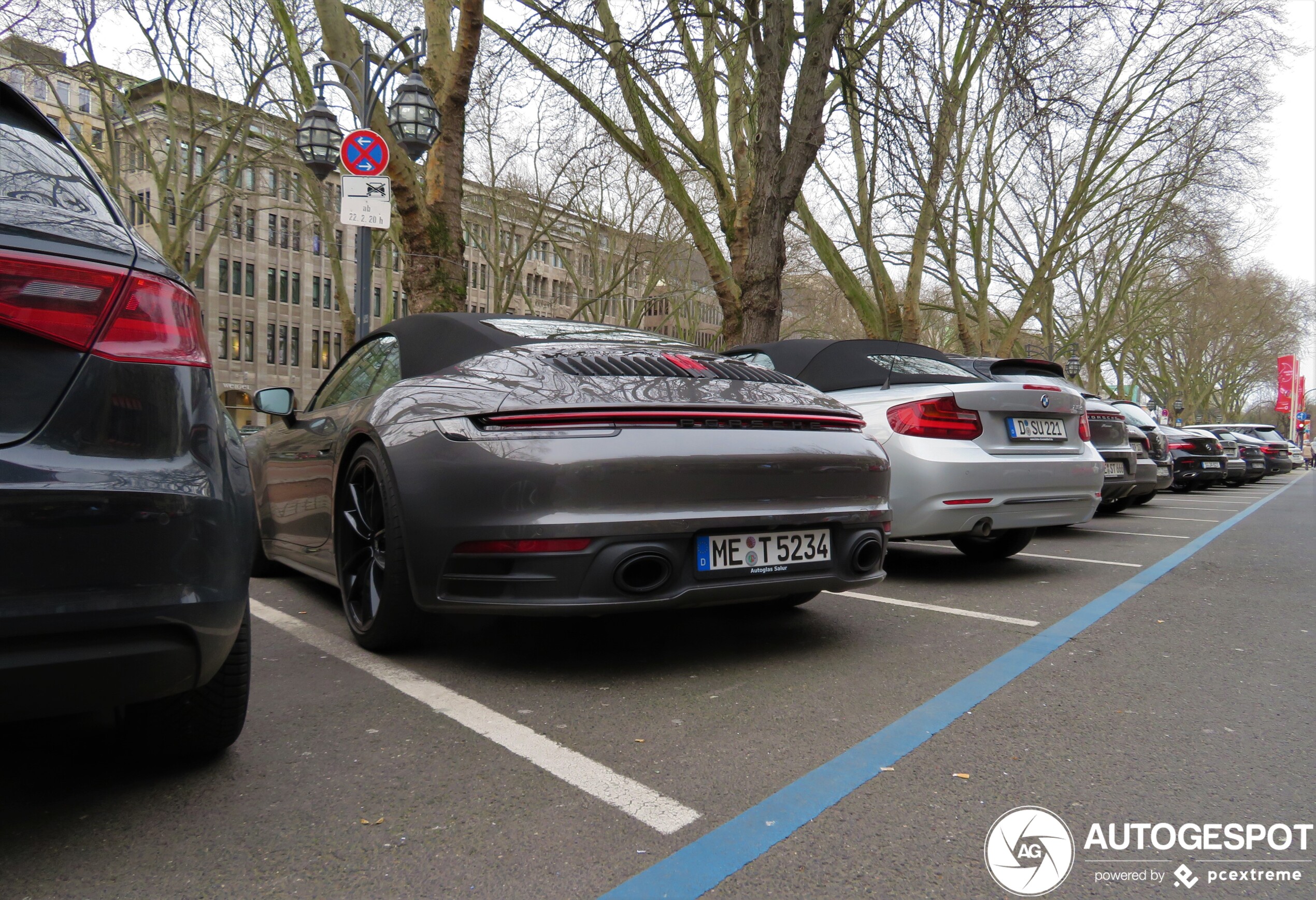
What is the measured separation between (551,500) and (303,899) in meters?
1.46

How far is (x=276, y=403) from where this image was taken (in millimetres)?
4797

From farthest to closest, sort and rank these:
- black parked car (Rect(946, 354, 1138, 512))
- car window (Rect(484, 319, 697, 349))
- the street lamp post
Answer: the street lamp post < black parked car (Rect(946, 354, 1138, 512)) < car window (Rect(484, 319, 697, 349))

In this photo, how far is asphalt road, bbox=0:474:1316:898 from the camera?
6.73 feet

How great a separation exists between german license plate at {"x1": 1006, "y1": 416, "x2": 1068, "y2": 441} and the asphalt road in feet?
4.76

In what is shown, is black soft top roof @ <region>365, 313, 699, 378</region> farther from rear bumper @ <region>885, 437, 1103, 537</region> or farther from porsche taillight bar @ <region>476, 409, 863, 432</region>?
rear bumper @ <region>885, 437, 1103, 537</region>

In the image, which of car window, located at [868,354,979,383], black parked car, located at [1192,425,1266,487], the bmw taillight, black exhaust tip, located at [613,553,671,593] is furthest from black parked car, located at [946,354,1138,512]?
black parked car, located at [1192,425,1266,487]

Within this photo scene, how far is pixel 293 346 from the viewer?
57.0 m

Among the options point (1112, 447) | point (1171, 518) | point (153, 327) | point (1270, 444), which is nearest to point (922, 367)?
point (1112, 447)

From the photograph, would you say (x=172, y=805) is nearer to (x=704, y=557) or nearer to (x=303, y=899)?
(x=303, y=899)

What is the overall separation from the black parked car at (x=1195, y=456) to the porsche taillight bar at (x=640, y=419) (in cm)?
1735

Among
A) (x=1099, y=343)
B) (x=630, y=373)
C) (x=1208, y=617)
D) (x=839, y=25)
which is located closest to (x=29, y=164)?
(x=630, y=373)

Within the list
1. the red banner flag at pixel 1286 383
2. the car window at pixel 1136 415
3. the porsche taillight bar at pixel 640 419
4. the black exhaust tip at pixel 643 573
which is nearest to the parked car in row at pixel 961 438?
the porsche taillight bar at pixel 640 419

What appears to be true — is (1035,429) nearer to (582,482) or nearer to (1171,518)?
(582,482)

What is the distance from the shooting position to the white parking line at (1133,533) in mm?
9094
